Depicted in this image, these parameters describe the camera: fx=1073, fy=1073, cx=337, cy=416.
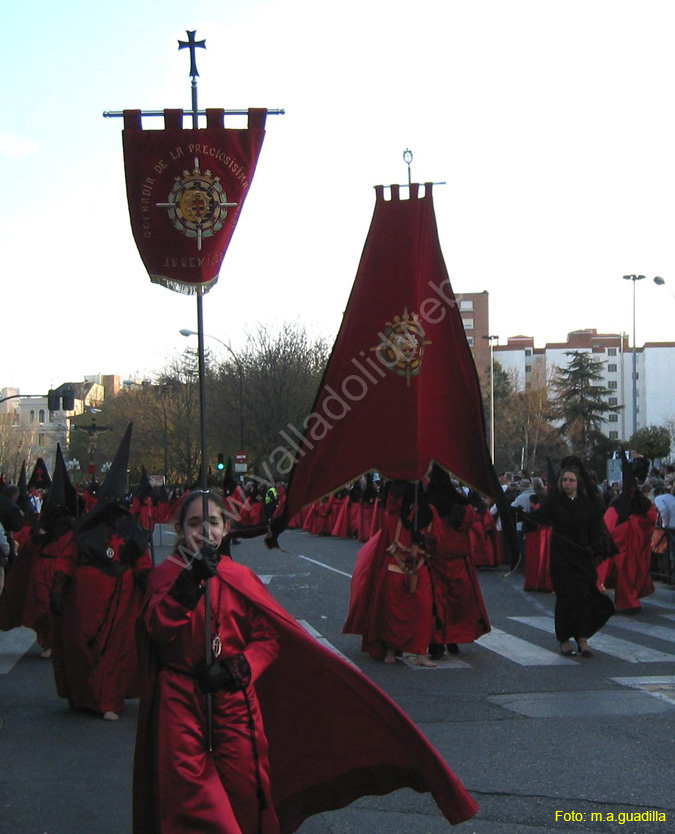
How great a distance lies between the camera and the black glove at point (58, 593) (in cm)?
802

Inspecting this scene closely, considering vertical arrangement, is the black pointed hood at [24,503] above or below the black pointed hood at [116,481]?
below

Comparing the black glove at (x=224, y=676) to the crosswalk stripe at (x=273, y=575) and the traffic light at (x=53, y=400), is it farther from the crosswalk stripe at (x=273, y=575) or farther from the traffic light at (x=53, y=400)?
the traffic light at (x=53, y=400)

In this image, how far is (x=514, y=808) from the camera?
17.7 feet

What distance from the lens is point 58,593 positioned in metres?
8.05

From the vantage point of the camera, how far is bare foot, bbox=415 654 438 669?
969 centimetres

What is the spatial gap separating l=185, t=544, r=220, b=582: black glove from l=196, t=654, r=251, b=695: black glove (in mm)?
318

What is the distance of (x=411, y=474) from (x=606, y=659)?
3560 mm

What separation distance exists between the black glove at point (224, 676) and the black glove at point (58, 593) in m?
4.41

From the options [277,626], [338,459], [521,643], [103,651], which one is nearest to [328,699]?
[277,626]

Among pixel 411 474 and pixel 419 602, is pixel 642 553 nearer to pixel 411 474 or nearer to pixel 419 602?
pixel 419 602

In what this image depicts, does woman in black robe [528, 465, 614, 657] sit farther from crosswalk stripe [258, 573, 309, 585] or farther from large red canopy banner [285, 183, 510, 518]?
crosswalk stripe [258, 573, 309, 585]

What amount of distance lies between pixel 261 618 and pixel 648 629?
29.5 ft

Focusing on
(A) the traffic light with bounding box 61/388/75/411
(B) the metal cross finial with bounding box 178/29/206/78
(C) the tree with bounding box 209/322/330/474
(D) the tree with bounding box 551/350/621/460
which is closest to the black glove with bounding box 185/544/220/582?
(B) the metal cross finial with bounding box 178/29/206/78

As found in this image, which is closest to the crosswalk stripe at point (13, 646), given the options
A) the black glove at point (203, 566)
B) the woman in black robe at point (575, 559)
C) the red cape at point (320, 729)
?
the woman in black robe at point (575, 559)
